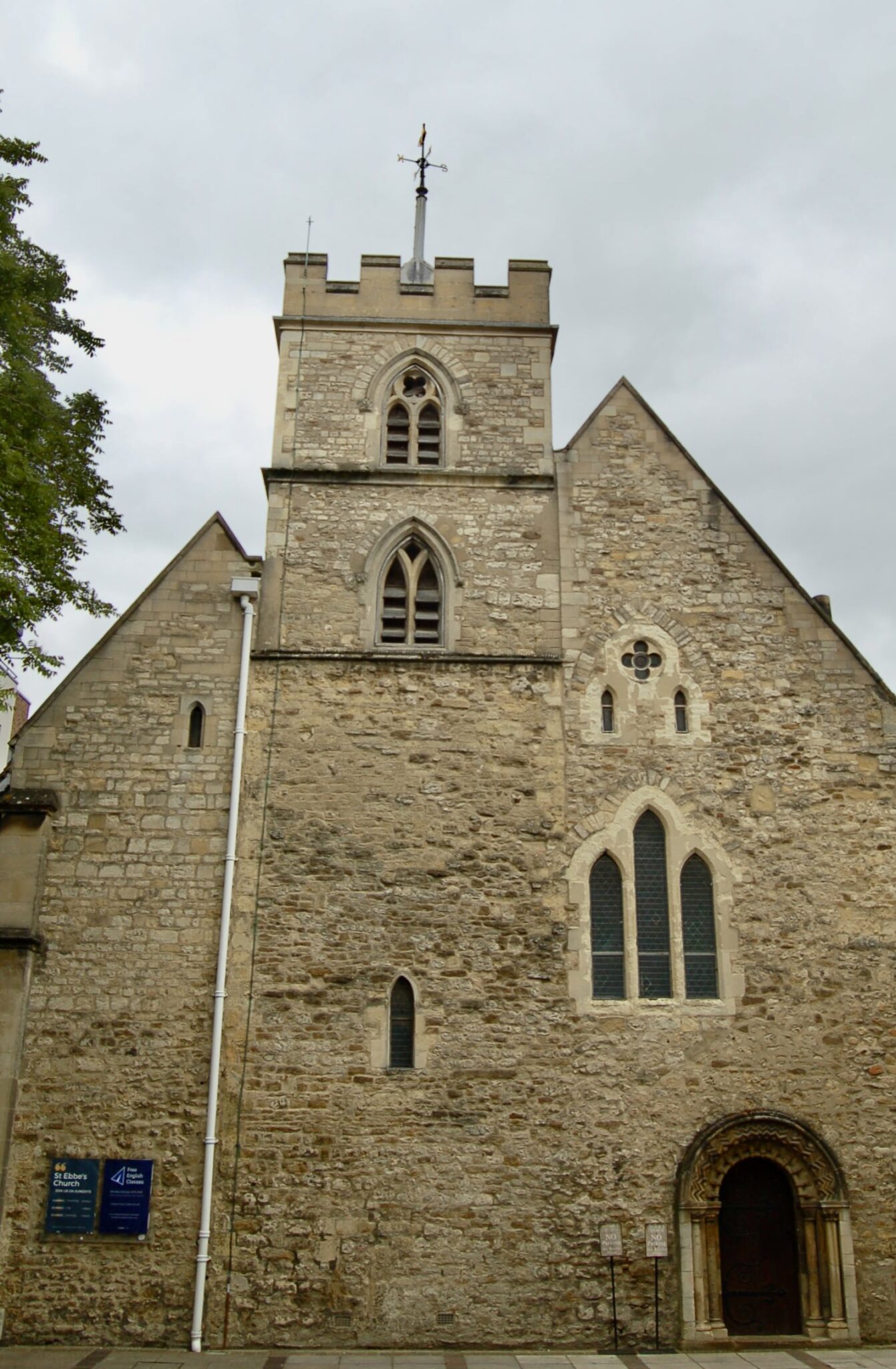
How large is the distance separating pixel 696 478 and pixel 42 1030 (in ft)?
33.4

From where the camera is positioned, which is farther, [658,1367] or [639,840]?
[639,840]

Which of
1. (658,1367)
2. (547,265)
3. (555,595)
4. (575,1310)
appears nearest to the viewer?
(658,1367)

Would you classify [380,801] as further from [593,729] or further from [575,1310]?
[575,1310]

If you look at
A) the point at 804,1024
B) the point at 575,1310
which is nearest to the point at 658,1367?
the point at 575,1310

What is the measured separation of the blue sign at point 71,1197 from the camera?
37.7 ft

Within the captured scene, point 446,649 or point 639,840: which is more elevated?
point 446,649

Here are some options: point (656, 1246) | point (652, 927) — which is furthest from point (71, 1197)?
point (652, 927)

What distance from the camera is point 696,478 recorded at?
14.5 metres

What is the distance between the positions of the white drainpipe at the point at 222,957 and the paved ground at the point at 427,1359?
1.96ft

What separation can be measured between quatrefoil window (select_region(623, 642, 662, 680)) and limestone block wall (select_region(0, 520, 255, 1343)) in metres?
4.79

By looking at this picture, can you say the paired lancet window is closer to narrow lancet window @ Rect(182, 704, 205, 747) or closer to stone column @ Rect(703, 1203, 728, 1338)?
stone column @ Rect(703, 1203, 728, 1338)

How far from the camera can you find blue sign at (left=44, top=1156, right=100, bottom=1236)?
11.5m

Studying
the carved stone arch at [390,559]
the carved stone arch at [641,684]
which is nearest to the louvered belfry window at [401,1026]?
the carved stone arch at [641,684]

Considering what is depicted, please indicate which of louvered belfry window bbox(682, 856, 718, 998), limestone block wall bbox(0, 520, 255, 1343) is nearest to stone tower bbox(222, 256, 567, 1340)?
limestone block wall bbox(0, 520, 255, 1343)
